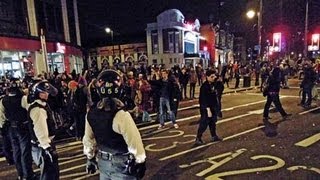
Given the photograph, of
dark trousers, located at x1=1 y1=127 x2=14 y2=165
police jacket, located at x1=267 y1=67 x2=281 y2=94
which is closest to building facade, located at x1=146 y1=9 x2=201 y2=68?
police jacket, located at x1=267 y1=67 x2=281 y2=94

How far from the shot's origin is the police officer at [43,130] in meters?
4.25

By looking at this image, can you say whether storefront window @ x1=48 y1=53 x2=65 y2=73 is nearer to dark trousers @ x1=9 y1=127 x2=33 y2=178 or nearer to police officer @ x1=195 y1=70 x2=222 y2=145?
police officer @ x1=195 y1=70 x2=222 y2=145

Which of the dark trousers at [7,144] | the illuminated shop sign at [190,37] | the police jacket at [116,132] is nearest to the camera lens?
the police jacket at [116,132]

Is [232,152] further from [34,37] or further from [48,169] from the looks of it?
[34,37]

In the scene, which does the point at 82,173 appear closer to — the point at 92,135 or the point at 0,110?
the point at 0,110

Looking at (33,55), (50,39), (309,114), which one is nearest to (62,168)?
(309,114)

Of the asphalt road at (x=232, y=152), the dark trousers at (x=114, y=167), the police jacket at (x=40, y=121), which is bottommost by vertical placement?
the asphalt road at (x=232, y=152)

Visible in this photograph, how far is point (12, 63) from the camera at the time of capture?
18328 mm

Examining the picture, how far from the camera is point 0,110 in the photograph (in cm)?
560

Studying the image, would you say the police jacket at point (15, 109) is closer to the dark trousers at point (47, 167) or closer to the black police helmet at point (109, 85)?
the dark trousers at point (47, 167)

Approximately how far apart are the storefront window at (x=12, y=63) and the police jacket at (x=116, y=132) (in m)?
15.6

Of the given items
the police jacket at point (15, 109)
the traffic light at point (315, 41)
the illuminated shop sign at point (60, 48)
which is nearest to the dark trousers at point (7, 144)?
the police jacket at point (15, 109)

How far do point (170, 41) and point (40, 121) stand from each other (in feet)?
133

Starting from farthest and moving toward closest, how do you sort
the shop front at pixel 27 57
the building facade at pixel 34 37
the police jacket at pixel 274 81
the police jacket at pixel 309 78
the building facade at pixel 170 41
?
the building facade at pixel 170 41
the building facade at pixel 34 37
the shop front at pixel 27 57
the police jacket at pixel 309 78
the police jacket at pixel 274 81
